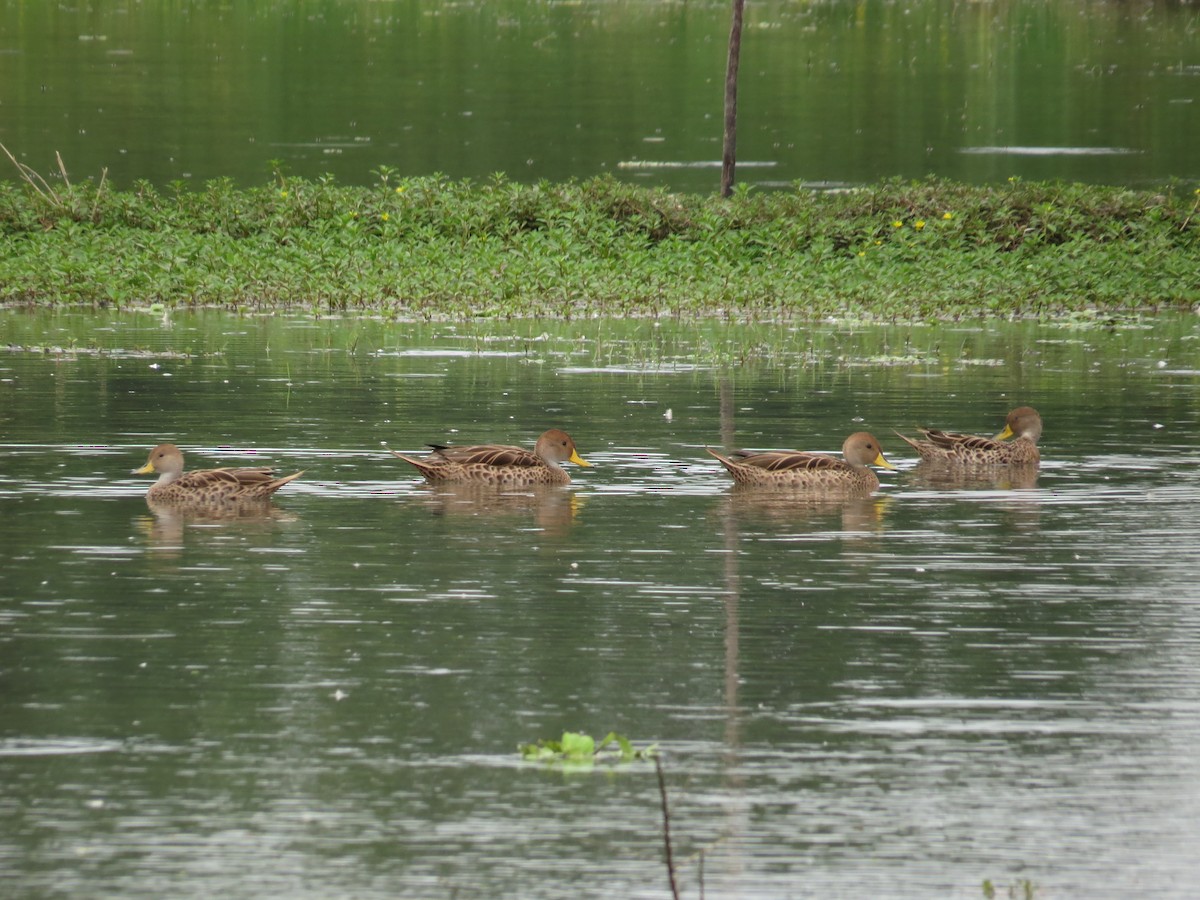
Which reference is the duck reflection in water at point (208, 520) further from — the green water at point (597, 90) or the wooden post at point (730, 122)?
the green water at point (597, 90)

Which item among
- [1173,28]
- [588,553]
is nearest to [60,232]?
[588,553]

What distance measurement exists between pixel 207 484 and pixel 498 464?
2041 millimetres

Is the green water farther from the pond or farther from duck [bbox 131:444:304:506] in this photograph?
duck [bbox 131:444:304:506]

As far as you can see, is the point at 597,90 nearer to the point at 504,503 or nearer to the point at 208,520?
the point at 504,503

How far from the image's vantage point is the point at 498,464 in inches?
613

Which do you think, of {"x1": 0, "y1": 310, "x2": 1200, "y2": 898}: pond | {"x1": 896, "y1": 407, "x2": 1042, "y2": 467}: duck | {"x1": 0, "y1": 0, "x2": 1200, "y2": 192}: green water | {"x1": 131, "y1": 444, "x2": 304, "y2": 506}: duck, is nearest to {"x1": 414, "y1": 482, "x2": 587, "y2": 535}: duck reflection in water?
→ {"x1": 0, "y1": 310, "x2": 1200, "y2": 898}: pond

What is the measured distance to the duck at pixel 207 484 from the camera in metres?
14.6

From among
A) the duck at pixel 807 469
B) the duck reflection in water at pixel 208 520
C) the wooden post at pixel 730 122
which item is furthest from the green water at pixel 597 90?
the duck at pixel 807 469

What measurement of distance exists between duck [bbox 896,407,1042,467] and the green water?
69.6ft

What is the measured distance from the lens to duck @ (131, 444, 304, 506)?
47.8 ft

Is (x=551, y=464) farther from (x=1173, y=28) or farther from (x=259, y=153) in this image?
(x=1173, y=28)

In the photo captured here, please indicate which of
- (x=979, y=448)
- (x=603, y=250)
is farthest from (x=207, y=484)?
(x=603, y=250)

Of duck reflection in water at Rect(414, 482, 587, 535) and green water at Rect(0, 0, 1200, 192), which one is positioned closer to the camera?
duck reflection in water at Rect(414, 482, 587, 535)

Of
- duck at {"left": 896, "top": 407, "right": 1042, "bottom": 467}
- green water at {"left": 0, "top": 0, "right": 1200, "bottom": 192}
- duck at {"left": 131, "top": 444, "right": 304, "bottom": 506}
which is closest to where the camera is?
duck at {"left": 131, "top": 444, "right": 304, "bottom": 506}
